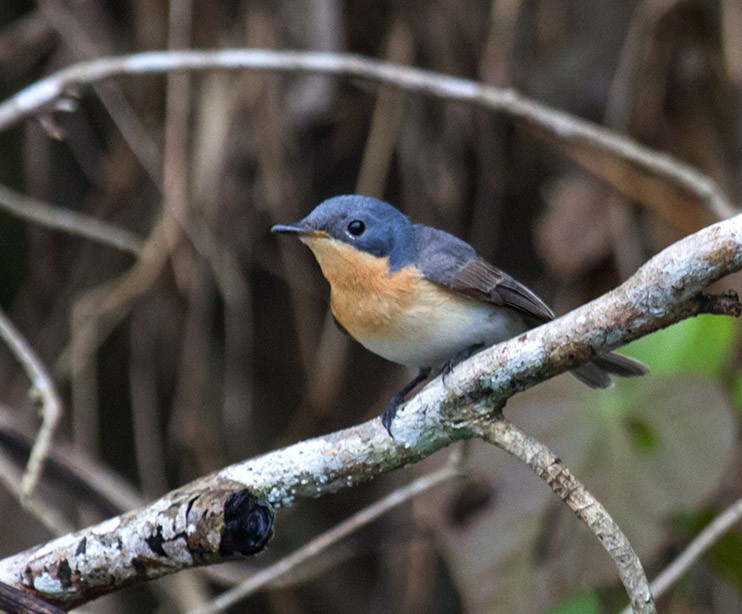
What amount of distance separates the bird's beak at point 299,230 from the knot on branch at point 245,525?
1129 mm

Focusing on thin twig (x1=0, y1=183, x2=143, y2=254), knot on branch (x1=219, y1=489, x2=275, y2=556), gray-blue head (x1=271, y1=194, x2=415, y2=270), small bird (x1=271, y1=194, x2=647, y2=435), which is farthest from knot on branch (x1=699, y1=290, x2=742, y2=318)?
thin twig (x1=0, y1=183, x2=143, y2=254)

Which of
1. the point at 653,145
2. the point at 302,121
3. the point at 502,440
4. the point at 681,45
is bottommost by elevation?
the point at 502,440

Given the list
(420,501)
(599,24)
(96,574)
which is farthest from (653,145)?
(96,574)

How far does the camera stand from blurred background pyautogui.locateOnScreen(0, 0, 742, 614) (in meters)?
4.05

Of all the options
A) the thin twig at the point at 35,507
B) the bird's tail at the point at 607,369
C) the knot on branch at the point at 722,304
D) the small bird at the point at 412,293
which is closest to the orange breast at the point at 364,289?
the small bird at the point at 412,293

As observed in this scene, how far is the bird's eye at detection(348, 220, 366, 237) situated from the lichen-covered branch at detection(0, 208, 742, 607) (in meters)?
0.98

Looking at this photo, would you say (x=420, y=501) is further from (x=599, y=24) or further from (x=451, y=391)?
(x=599, y=24)

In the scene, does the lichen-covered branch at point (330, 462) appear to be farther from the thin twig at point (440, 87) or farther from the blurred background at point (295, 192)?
the blurred background at point (295, 192)

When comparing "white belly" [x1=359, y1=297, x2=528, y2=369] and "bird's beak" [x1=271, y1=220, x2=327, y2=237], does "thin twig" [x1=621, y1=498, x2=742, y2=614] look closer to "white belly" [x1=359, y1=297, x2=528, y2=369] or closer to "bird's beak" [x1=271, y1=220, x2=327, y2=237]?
"white belly" [x1=359, y1=297, x2=528, y2=369]

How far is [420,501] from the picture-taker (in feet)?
10.9

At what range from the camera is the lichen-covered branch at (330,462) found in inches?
64.6

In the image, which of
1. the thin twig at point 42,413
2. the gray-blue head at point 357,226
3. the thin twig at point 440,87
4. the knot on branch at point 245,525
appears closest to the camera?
the knot on branch at point 245,525

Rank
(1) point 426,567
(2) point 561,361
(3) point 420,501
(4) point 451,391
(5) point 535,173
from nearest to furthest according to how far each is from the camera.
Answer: (2) point 561,361
(4) point 451,391
(3) point 420,501
(1) point 426,567
(5) point 535,173

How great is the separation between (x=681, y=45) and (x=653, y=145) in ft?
1.47
